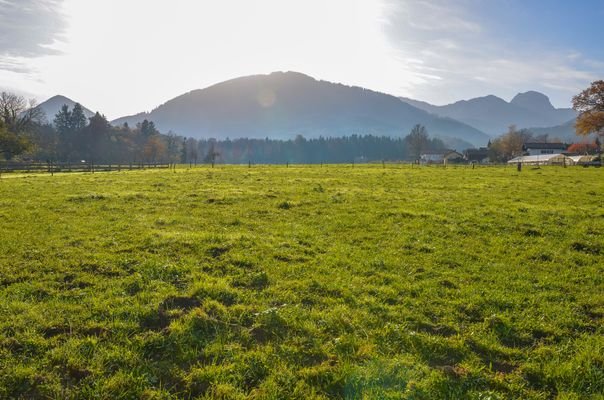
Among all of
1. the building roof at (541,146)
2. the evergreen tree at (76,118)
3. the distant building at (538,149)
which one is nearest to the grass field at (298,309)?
the evergreen tree at (76,118)

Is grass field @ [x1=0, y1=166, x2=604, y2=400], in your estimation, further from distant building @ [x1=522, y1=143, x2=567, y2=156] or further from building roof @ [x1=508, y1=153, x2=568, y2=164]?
distant building @ [x1=522, y1=143, x2=567, y2=156]

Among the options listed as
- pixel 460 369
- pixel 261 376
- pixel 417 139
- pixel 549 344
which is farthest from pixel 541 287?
pixel 417 139

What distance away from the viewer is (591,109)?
85250mm

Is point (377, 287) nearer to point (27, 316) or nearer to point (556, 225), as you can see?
point (27, 316)

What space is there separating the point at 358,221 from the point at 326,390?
40.3 ft

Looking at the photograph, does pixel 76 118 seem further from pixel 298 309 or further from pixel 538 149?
pixel 538 149

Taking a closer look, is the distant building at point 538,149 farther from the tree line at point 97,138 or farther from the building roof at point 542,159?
the building roof at point 542,159

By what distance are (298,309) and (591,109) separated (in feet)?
335

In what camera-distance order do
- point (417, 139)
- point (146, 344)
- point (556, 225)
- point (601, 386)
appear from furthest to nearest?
point (417, 139)
point (556, 225)
point (146, 344)
point (601, 386)

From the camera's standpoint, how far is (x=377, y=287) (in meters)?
10.1

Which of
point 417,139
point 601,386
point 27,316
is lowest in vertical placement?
point 601,386

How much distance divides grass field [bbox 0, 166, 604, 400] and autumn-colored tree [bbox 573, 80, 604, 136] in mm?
81693

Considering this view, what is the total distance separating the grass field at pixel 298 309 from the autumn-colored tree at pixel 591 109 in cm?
8169

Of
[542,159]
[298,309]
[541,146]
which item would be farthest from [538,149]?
[298,309]
